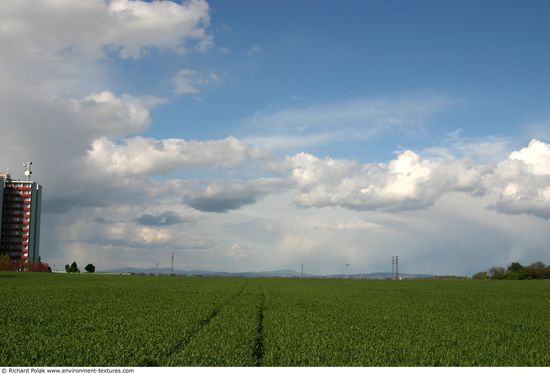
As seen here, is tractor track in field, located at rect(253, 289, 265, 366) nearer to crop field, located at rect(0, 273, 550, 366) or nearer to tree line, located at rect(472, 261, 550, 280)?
crop field, located at rect(0, 273, 550, 366)

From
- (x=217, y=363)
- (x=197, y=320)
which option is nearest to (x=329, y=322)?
(x=197, y=320)

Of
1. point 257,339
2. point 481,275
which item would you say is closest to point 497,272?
point 481,275

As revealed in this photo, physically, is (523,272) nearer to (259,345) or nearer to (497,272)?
(497,272)

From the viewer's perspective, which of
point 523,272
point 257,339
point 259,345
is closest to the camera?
point 259,345

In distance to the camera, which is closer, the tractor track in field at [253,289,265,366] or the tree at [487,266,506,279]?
the tractor track in field at [253,289,265,366]

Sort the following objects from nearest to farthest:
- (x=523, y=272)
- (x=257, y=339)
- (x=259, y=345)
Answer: (x=259, y=345) < (x=257, y=339) < (x=523, y=272)

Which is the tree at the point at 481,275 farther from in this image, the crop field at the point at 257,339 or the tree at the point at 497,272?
the crop field at the point at 257,339

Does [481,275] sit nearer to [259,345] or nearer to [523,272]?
[523,272]

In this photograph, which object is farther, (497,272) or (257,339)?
(497,272)

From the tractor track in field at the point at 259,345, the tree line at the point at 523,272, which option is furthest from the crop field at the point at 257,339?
the tree line at the point at 523,272

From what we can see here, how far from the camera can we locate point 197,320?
84.1 ft

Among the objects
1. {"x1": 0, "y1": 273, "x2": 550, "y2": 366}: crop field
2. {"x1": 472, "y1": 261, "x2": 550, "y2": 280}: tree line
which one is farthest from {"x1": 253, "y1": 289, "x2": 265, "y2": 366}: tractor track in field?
{"x1": 472, "y1": 261, "x2": 550, "y2": 280}: tree line

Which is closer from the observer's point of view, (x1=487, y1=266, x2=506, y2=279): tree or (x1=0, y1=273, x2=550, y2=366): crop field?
(x1=0, y1=273, x2=550, y2=366): crop field
